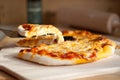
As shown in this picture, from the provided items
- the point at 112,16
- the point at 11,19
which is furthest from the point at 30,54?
the point at 11,19

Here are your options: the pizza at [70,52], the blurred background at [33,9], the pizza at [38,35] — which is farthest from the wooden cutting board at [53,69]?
the blurred background at [33,9]

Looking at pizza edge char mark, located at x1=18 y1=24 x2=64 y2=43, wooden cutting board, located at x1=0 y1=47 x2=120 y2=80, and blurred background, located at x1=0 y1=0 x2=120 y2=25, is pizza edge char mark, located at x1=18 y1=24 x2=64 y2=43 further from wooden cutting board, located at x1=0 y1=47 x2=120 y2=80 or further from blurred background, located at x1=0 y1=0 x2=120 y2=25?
blurred background, located at x1=0 y1=0 x2=120 y2=25

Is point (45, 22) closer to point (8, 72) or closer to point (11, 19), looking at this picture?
point (11, 19)

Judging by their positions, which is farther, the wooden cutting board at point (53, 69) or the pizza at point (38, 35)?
the pizza at point (38, 35)

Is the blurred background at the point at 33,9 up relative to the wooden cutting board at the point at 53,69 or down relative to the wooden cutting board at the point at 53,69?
up

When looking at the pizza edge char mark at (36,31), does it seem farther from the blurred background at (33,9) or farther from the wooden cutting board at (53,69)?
the blurred background at (33,9)

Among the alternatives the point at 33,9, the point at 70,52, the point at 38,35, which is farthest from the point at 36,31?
the point at 33,9

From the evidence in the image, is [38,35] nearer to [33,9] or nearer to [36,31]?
[36,31]

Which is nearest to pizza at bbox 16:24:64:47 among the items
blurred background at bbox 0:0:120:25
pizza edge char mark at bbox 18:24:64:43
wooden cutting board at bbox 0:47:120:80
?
pizza edge char mark at bbox 18:24:64:43

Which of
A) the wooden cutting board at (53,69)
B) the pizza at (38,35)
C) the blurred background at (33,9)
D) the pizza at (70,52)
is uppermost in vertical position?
the blurred background at (33,9)
